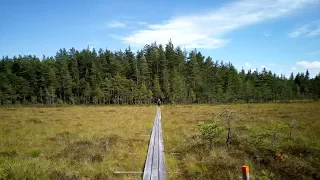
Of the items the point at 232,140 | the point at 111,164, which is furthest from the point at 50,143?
the point at 232,140

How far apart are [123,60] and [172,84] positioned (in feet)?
72.9

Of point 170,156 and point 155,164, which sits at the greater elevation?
point 155,164

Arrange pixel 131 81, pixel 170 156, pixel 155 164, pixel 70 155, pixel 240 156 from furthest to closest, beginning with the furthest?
pixel 131 81 < pixel 70 155 < pixel 240 156 < pixel 170 156 < pixel 155 164

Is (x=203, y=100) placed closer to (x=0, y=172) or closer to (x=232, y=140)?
(x=232, y=140)

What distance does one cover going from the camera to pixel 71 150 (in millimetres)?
15133

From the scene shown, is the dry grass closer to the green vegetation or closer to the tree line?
the green vegetation

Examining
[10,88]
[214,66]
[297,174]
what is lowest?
[297,174]

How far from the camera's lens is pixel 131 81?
81312 mm

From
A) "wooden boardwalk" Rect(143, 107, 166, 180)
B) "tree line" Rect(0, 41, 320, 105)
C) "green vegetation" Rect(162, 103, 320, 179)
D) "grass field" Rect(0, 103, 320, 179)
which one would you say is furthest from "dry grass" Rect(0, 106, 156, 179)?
"tree line" Rect(0, 41, 320, 105)

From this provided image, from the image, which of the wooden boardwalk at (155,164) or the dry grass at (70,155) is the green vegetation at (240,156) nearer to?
the wooden boardwalk at (155,164)

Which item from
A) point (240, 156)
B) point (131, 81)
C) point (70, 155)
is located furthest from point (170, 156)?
point (131, 81)

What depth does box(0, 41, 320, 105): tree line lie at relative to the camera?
266ft

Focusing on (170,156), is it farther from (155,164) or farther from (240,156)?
(240,156)

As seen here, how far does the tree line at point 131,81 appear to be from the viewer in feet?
266
